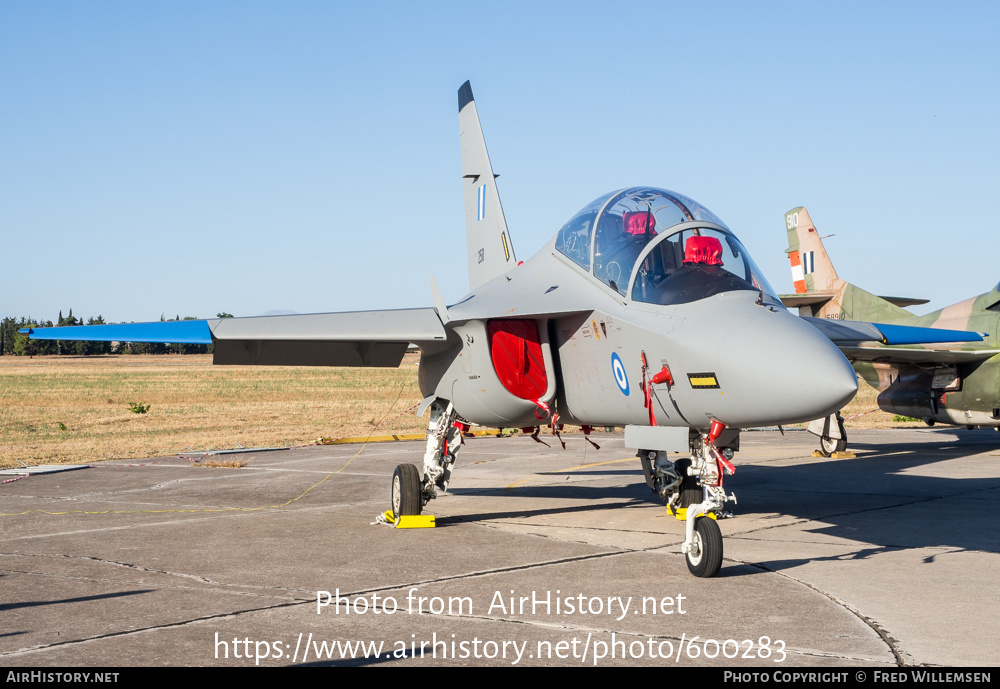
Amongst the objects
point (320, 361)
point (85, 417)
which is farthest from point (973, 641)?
point (85, 417)

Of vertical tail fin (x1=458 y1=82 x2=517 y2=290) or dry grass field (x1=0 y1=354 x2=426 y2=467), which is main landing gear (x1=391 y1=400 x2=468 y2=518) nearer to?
vertical tail fin (x1=458 y1=82 x2=517 y2=290)

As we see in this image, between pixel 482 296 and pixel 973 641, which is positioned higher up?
pixel 482 296

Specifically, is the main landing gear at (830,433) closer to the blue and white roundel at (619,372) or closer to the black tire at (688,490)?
the black tire at (688,490)

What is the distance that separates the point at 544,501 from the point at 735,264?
558cm

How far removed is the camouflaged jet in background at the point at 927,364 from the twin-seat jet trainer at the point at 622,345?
5.11 metres

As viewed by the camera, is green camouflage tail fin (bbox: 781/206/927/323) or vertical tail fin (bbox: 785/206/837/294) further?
vertical tail fin (bbox: 785/206/837/294)

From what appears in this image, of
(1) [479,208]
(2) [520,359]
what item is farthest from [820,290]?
(2) [520,359]

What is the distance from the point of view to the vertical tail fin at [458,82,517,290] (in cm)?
1388

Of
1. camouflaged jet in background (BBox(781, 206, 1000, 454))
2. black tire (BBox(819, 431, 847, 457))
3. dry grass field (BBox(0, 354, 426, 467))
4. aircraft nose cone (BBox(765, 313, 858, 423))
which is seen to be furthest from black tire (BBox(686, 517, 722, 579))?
dry grass field (BBox(0, 354, 426, 467))

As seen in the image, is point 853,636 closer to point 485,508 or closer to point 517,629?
point 517,629

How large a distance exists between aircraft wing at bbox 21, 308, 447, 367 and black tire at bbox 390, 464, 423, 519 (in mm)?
1575

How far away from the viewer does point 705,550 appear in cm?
699

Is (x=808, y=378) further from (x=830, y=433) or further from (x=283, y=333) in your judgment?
(x=830, y=433)
